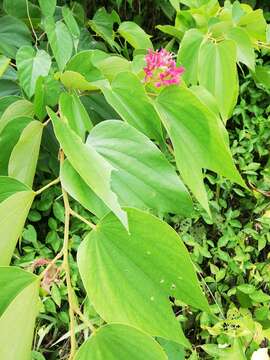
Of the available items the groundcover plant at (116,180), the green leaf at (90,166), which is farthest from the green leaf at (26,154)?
the green leaf at (90,166)

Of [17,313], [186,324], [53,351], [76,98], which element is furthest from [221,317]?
[17,313]

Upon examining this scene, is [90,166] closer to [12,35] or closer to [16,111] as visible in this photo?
[16,111]

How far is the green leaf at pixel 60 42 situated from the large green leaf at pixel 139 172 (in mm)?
206

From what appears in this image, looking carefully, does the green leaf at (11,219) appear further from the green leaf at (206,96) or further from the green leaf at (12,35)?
the green leaf at (12,35)

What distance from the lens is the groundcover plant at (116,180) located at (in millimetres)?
344

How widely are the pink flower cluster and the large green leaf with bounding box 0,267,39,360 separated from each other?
32cm

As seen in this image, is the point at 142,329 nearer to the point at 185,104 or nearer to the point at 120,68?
the point at 185,104

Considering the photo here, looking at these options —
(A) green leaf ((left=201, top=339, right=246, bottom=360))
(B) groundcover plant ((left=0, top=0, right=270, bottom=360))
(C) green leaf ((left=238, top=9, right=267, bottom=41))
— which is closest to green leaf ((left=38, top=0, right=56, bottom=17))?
(B) groundcover plant ((left=0, top=0, right=270, bottom=360))

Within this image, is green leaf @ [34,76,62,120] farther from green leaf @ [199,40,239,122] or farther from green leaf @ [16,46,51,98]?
green leaf @ [199,40,239,122]

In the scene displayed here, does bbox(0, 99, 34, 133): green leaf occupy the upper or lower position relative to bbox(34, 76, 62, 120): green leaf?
lower

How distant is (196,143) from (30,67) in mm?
235

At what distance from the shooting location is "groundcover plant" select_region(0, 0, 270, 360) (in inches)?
13.6

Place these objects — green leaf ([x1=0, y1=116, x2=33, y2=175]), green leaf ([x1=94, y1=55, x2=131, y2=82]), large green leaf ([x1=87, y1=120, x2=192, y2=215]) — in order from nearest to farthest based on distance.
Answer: large green leaf ([x1=87, y1=120, x2=192, y2=215]) < green leaf ([x1=0, y1=116, x2=33, y2=175]) < green leaf ([x1=94, y1=55, x2=131, y2=82])

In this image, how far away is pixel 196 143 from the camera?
20.4 inches
